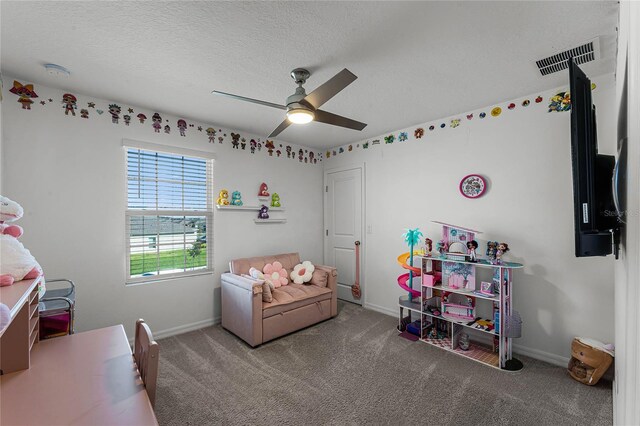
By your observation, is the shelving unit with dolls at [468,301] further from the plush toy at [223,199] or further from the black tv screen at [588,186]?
the plush toy at [223,199]

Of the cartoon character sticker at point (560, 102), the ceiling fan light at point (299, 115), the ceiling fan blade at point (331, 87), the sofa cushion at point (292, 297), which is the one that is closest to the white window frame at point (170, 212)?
the sofa cushion at point (292, 297)

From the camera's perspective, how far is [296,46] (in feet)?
6.24

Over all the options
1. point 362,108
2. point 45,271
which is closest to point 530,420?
point 362,108

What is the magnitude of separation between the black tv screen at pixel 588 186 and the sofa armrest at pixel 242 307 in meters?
2.58

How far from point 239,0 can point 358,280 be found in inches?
143

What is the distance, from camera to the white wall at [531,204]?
7.89 feet

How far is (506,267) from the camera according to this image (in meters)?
Answer: 2.46

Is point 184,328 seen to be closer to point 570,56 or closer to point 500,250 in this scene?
point 500,250

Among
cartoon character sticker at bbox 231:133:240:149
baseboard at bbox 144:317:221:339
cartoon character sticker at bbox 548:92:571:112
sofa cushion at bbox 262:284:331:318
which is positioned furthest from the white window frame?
cartoon character sticker at bbox 548:92:571:112

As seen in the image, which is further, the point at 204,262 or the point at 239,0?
the point at 204,262

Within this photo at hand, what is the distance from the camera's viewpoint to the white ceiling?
159 cm

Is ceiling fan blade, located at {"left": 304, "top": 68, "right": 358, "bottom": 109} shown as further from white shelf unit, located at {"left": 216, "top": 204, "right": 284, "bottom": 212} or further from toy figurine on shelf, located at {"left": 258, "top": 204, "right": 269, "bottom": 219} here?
toy figurine on shelf, located at {"left": 258, "top": 204, "right": 269, "bottom": 219}

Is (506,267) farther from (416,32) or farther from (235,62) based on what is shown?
(235,62)

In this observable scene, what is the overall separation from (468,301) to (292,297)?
1.90m
